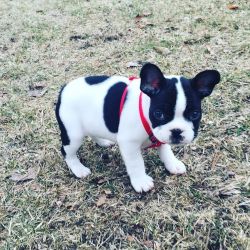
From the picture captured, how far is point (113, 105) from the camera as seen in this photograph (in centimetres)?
319

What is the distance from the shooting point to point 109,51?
223 inches

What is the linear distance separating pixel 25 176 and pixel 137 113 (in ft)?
4.39

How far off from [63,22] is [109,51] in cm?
157

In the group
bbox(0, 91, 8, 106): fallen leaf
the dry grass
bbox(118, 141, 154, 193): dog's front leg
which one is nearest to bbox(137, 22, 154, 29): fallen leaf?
the dry grass

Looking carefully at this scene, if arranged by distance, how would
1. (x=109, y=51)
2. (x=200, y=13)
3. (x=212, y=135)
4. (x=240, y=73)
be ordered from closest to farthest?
(x=212, y=135), (x=240, y=73), (x=109, y=51), (x=200, y=13)

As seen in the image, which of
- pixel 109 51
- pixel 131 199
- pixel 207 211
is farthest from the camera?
Answer: pixel 109 51

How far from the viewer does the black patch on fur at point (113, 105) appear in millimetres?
3191

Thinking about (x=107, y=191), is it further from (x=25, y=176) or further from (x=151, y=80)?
(x=151, y=80)

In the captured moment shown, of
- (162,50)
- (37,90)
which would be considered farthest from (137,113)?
(162,50)

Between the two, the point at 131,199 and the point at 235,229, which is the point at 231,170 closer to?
the point at 235,229

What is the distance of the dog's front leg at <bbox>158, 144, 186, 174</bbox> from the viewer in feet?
11.6

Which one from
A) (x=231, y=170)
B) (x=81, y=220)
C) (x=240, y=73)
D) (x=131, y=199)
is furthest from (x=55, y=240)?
(x=240, y=73)

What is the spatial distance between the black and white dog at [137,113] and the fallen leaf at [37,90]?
4.71 ft

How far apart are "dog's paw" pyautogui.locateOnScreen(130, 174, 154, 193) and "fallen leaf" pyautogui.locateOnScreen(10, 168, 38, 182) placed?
0.97m
